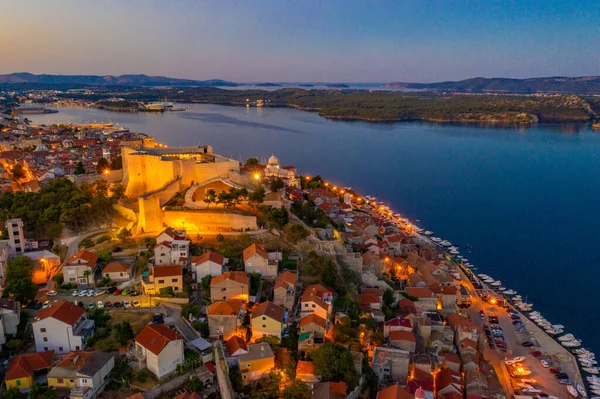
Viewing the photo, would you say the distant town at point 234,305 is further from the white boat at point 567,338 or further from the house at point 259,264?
the white boat at point 567,338

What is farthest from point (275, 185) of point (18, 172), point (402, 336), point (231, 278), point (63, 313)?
point (18, 172)

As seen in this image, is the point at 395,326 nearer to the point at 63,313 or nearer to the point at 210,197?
the point at 210,197

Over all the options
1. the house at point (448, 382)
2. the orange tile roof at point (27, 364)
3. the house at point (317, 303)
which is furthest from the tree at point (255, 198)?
the orange tile roof at point (27, 364)

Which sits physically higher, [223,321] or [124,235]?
[124,235]

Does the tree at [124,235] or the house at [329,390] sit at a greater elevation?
the tree at [124,235]

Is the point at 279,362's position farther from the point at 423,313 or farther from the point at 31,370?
the point at 423,313

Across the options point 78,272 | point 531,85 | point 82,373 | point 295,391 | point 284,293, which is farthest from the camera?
point 531,85
